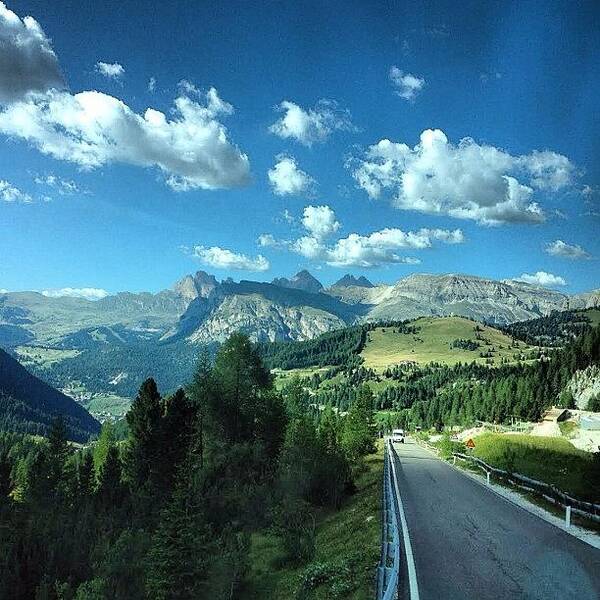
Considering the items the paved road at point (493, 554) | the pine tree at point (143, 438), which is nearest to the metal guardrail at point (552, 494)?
the paved road at point (493, 554)

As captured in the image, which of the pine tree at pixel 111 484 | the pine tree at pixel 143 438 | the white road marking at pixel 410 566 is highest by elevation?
the white road marking at pixel 410 566

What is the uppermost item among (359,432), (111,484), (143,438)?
(359,432)

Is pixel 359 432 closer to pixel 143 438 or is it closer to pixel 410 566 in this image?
pixel 143 438

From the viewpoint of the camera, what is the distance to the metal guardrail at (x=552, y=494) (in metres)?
25.5

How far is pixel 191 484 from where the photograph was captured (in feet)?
197

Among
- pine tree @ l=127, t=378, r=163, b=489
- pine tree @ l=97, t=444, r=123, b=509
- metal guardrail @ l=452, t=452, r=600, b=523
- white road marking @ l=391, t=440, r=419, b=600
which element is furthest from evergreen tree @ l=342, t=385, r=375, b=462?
white road marking @ l=391, t=440, r=419, b=600

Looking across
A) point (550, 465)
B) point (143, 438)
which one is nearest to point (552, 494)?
point (550, 465)

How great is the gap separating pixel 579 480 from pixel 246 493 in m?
35.9

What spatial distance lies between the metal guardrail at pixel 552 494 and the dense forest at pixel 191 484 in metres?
15.6

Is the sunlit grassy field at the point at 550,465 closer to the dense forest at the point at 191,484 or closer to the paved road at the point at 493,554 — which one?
the paved road at the point at 493,554

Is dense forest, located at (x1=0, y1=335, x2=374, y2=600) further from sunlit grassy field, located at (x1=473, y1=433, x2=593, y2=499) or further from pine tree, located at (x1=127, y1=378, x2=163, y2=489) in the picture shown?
sunlit grassy field, located at (x1=473, y1=433, x2=593, y2=499)

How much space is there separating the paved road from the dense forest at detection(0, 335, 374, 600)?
17530 millimetres

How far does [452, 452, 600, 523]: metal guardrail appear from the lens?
25.5m

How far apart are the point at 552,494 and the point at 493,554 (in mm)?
14412
